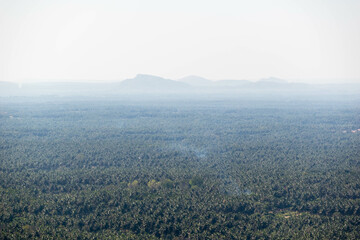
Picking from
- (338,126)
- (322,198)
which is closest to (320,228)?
(322,198)

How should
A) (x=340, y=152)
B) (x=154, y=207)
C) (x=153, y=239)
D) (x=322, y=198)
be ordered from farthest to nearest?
1. (x=340, y=152)
2. (x=322, y=198)
3. (x=154, y=207)
4. (x=153, y=239)

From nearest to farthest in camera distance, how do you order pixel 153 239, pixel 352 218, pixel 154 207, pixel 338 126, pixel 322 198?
pixel 153 239, pixel 352 218, pixel 154 207, pixel 322 198, pixel 338 126

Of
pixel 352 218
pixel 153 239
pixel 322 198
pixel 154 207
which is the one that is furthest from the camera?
pixel 322 198

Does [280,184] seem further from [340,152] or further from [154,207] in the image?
[340,152]

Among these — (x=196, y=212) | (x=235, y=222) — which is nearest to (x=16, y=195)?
(x=196, y=212)

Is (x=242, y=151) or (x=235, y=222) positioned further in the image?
(x=242, y=151)

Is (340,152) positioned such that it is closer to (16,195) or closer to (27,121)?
(16,195)
